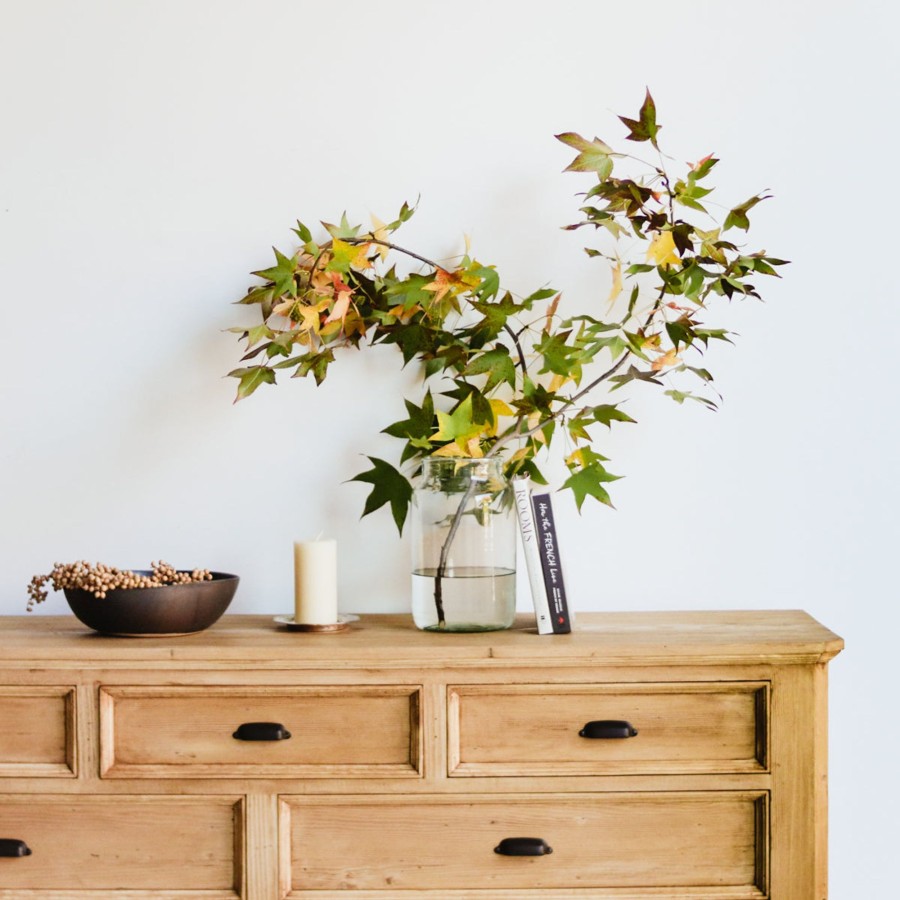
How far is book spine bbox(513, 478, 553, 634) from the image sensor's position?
1.64 m

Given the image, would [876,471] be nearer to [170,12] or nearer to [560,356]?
[560,356]

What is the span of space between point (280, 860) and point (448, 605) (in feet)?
1.51

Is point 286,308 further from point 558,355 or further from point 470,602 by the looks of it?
point 470,602

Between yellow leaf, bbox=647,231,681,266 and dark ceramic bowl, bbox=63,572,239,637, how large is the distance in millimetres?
905

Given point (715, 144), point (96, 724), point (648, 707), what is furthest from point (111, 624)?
point (715, 144)

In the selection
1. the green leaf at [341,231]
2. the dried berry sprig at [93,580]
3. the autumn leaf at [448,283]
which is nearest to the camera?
the dried berry sprig at [93,580]

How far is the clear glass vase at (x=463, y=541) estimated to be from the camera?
1.70 meters

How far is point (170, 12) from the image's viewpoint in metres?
1.93

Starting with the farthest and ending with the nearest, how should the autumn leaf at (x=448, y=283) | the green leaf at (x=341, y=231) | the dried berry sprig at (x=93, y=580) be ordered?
the green leaf at (x=341, y=231) → the autumn leaf at (x=448, y=283) → the dried berry sprig at (x=93, y=580)

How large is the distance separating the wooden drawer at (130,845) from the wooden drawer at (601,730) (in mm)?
372

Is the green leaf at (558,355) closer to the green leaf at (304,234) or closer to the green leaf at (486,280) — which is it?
the green leaf at (486,280)

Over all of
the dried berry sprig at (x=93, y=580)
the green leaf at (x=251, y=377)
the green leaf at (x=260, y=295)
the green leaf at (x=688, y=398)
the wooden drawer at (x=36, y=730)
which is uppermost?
the green leaf at (x=260, y=295)

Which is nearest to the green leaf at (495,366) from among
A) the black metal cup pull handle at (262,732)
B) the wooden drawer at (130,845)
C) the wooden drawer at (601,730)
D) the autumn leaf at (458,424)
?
the autumn leaf at (458,424)

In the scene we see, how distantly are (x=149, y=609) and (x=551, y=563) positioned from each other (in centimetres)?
64
